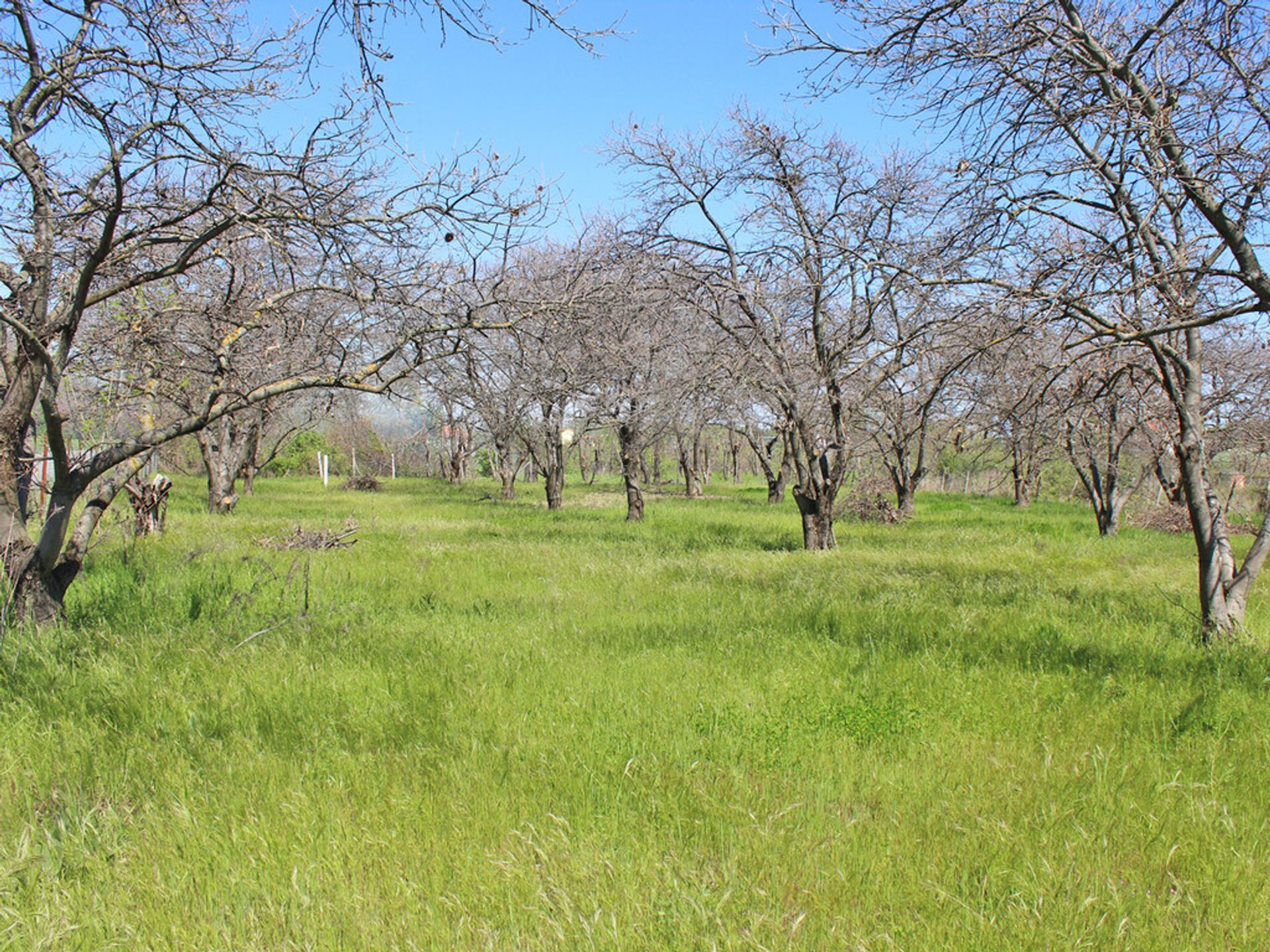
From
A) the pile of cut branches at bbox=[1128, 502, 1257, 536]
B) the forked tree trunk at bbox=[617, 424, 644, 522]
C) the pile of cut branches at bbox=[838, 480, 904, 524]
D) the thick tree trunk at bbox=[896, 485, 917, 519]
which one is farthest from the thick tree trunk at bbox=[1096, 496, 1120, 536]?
the forked tree trunk at bbox=[617, 424, 644, 522]

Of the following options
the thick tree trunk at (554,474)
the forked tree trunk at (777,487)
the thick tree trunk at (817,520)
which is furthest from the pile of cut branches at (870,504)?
the thick tree trunk at (554,474)

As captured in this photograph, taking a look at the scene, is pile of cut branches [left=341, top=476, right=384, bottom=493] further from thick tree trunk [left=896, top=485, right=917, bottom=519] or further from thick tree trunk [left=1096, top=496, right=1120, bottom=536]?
thick tree trunk [left=1096, top=496, right=1120, bottom=536]

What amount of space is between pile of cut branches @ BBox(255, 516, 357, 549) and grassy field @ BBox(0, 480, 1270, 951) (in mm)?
4064

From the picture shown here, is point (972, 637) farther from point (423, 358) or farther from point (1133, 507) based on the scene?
point (1133, 507)

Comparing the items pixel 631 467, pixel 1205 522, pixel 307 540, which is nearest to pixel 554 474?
pixel 631 467

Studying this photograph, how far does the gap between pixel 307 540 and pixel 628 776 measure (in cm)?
962

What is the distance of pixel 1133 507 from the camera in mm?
20906

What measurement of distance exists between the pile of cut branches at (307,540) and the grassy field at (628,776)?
406cm

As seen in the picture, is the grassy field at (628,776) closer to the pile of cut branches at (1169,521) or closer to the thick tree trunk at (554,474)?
the pile of cut branches at (1169,521)

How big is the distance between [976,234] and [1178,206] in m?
1.32

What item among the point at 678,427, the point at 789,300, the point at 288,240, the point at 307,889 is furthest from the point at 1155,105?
the point at 678,427

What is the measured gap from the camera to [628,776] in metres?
3.32

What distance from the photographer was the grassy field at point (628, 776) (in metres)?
2.42

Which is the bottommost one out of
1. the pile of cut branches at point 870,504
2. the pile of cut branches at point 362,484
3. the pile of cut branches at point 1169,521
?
the pile of cut branches at point 1169,521
